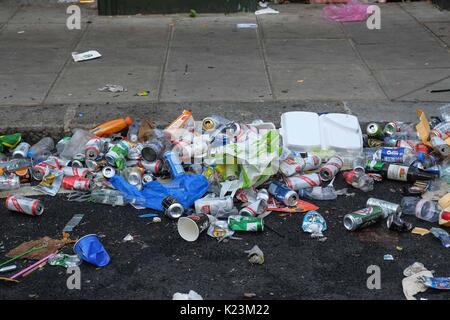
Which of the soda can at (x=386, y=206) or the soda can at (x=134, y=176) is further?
the soda can at (x=134, y=176)

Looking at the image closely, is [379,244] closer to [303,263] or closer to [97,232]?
[303,263]

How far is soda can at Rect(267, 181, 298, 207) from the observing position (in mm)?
4820

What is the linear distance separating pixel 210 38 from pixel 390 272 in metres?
5.07

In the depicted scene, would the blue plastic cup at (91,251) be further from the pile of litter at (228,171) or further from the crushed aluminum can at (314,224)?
the crushed aluminum can at (314,224)

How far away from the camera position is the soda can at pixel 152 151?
17.4 feet

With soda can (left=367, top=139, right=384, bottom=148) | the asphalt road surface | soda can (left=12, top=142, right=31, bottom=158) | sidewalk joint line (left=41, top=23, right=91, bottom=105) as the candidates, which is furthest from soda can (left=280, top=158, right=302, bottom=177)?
sidewalk joint line (left=41, top=23, right=91, bottom=105)

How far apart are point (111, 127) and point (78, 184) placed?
89cm

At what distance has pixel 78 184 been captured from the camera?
5094mm

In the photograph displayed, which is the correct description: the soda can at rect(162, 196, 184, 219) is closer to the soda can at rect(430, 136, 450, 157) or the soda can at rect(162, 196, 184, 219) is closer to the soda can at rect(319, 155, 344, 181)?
the soda can at rect(319, 155, 344, 181)

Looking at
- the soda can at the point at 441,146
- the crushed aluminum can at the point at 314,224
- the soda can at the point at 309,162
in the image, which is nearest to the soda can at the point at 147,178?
the soda can at the point at 309,162

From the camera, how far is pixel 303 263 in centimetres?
416

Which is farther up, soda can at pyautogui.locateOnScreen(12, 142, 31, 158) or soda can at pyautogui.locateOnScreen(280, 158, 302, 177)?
soda can at pyautogui.locateOnScreen(280, 158, 302, 177)

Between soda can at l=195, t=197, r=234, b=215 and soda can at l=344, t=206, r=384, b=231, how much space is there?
84 cm

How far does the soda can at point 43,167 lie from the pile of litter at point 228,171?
1 cm
